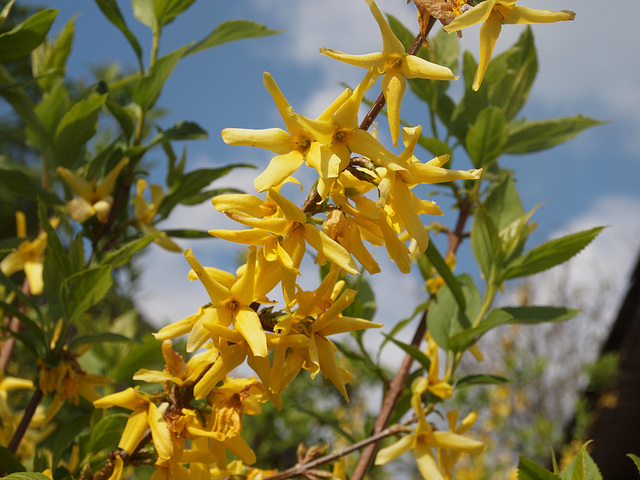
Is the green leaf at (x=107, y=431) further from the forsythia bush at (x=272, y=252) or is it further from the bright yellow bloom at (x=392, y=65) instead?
the bright yellow bloom at (x=392, y=65)

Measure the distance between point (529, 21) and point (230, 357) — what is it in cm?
69

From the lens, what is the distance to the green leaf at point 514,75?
68.9 inches

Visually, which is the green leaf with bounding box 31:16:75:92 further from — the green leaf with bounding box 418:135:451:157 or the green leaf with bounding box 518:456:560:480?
the green leaf with bounding box 518:456:560:480

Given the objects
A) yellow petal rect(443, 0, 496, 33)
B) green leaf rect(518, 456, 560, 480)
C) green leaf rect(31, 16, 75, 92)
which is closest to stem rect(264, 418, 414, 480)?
green leaf rect(518, 456, 560, 480)

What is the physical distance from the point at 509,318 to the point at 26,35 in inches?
54.1

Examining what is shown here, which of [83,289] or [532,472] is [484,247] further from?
[83,289]

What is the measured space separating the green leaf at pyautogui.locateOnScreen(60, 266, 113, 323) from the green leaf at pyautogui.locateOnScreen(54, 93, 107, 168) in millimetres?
553

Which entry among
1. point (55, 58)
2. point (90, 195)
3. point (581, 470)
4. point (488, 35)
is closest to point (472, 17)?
point (488, 35)

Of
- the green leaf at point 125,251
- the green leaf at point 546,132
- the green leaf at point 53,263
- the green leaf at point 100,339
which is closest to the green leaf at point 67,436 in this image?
the green leaf at point 100,339

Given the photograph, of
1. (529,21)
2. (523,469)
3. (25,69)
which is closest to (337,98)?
(529,21)

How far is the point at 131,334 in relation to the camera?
2135 mm

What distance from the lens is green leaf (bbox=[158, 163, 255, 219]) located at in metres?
1.70

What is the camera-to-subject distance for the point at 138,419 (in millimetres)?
1017

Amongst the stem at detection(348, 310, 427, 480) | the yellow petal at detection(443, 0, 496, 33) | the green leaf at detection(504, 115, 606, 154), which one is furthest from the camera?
the green leaf at detection(504, 115, 606, 154)
